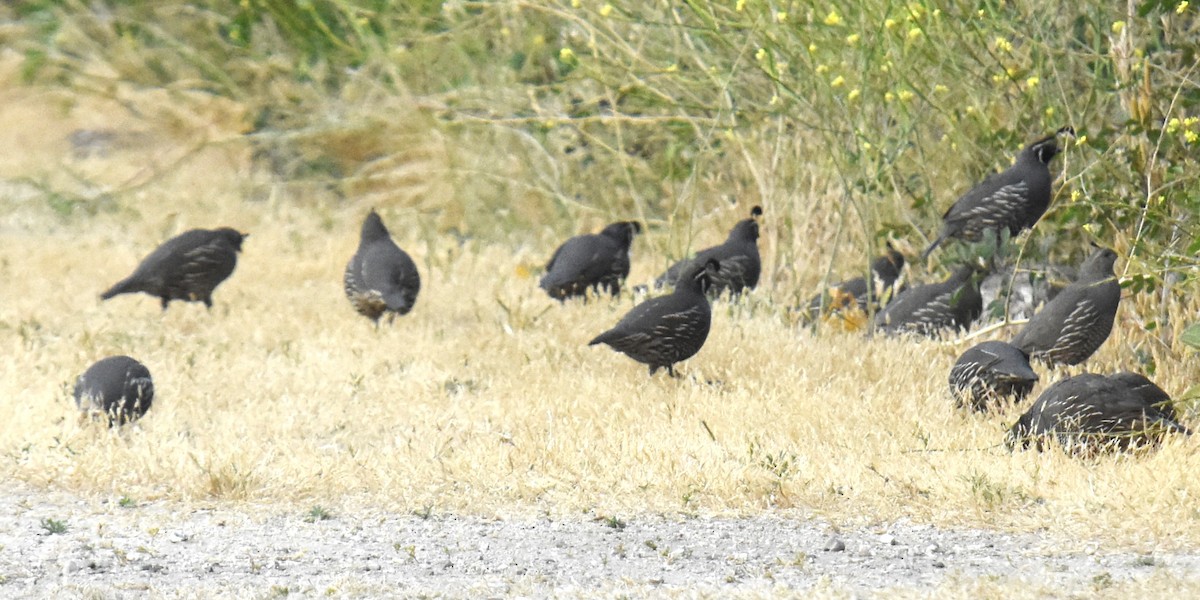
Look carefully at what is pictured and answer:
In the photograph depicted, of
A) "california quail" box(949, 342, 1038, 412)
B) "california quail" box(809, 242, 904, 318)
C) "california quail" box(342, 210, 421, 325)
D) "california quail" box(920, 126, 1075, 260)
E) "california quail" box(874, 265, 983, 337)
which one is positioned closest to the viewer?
"california quail" box(949, 342, 1038, 412)

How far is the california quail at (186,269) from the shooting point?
9.91 m

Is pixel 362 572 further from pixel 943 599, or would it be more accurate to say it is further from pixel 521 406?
pixel 521 406

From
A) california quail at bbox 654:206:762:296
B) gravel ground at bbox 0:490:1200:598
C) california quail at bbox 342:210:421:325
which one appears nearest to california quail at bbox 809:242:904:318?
california quail at bbox 654:206:762:296

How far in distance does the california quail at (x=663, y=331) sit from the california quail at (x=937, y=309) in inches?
51.7

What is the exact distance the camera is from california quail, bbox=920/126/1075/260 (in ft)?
26.7

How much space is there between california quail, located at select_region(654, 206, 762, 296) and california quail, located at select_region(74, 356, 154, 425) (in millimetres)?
3626

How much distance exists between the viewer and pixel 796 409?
7051 millimetres

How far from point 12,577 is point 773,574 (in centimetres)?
249

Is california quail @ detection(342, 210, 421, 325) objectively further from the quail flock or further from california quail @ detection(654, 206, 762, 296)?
california quail @ detection(654, 206, 762, 296)

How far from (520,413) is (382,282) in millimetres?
2326

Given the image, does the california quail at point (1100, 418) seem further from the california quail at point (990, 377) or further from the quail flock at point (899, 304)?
the california quail at point (990, 377)

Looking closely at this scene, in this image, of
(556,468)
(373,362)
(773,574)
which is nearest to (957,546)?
(773,574)

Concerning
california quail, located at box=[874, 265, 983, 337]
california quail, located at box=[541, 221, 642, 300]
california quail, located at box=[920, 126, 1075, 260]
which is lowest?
california quail, located at box=[874, 265, 983, 337]

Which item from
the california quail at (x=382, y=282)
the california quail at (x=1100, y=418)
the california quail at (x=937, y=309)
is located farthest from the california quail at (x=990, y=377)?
the california quail at (x=382, y=282)
